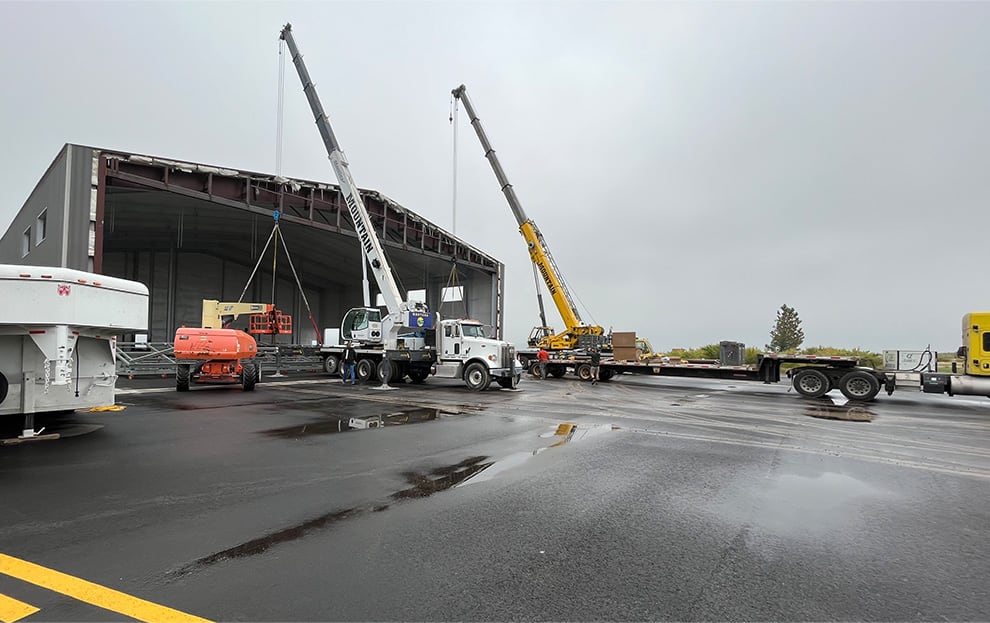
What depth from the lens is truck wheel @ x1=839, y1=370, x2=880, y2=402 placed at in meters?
15.6

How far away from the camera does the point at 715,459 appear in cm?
689

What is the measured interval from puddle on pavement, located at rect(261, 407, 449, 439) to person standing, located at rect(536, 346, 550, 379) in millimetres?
12800

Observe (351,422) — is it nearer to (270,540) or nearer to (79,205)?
(270,540)

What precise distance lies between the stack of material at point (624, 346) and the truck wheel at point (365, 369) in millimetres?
10683

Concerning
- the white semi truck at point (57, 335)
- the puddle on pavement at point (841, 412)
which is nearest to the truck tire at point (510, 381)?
the puddle on pavement at point (841, 412)

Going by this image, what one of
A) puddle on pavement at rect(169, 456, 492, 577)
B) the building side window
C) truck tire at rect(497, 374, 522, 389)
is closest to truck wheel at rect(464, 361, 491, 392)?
truck tire at rect(497, 374, 522, 389)

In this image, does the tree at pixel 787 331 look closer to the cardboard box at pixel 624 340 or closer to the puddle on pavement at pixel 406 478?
the cardboard box at pixel 624 340

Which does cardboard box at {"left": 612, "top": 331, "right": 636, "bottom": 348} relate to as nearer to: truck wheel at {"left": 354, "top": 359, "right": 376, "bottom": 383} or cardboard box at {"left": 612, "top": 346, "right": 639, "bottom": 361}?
cardboard box at {"left": 612, "top": 346, "right": 639, "bottom": 361}

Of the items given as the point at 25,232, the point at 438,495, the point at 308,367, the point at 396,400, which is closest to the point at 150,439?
the point at 438,495

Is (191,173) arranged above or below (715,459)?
above

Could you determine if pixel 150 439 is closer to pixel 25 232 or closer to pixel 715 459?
pixel 715 459

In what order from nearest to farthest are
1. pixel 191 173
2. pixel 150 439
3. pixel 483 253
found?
1. pixel 150 439
2. pixel 191 173
3. pixel 483 253

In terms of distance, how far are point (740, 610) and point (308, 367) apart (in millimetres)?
26119

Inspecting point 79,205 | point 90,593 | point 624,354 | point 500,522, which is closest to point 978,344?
point 624,354
